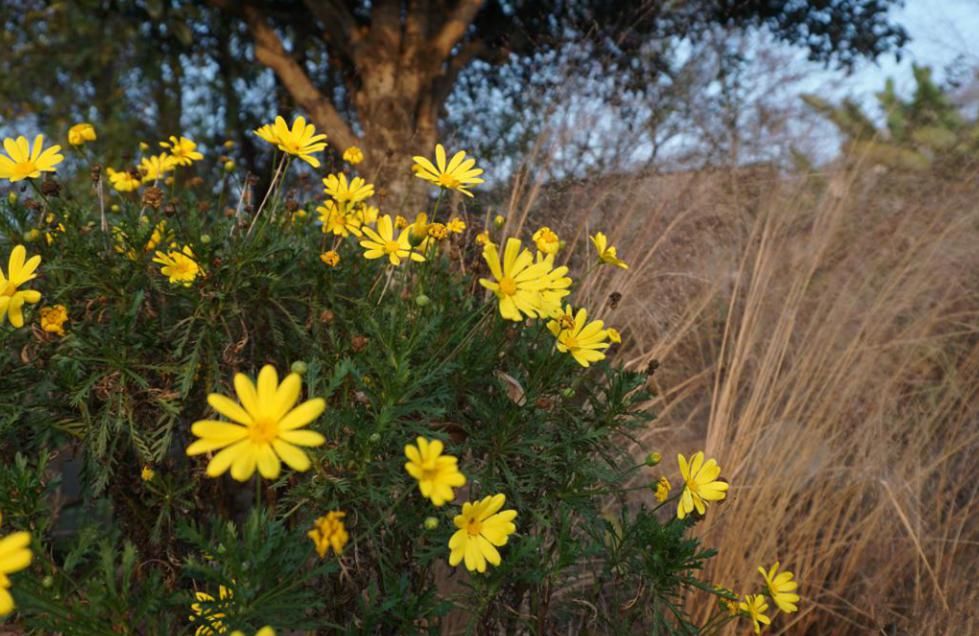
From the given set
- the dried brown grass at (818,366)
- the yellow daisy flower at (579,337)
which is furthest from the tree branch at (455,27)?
the yellow daisy flower at (579,337)

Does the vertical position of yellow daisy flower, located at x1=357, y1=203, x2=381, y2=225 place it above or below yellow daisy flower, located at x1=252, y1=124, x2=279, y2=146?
below

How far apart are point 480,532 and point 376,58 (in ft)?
9.73

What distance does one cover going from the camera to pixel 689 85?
10.8ft

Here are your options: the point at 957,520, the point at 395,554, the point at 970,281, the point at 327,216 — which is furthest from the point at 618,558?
the point at 970,281

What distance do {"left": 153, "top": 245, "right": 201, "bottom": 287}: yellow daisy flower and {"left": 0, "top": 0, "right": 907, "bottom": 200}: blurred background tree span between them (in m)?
1.56

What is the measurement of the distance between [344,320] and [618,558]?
1.94ft

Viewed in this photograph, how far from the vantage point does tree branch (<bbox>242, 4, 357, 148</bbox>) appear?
3.48 m

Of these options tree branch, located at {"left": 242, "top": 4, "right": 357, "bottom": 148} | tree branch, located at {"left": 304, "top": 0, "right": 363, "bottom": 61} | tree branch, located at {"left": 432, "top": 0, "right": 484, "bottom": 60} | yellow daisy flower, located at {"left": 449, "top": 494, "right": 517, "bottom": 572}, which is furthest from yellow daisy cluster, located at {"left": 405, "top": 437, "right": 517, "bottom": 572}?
tree branch, located at {"left": 304, "top": 0, "right": 363, "bottom": 61}

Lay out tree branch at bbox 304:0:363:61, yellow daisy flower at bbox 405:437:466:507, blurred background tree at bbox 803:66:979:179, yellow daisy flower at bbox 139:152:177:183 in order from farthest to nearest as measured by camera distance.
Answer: tree branch at bbox 304:0:363:61 < blurred background tree at bbox 803:66:979:179 < yellow daisy flower at bbox 139:152:177:183 < yellow daisy flower at bbox 405:437:466:507

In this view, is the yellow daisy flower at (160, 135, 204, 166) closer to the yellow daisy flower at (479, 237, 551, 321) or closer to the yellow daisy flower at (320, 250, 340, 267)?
the yellow daisy flower at (320, 250, 340, 267)

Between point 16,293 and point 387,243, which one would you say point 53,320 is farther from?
point 387,243

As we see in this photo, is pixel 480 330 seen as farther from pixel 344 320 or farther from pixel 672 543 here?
pixel 672 543

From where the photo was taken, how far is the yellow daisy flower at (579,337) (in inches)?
42.1

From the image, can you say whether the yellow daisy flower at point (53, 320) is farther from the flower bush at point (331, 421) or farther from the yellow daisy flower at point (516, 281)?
the yellow daisy flower at point (516, 281)
